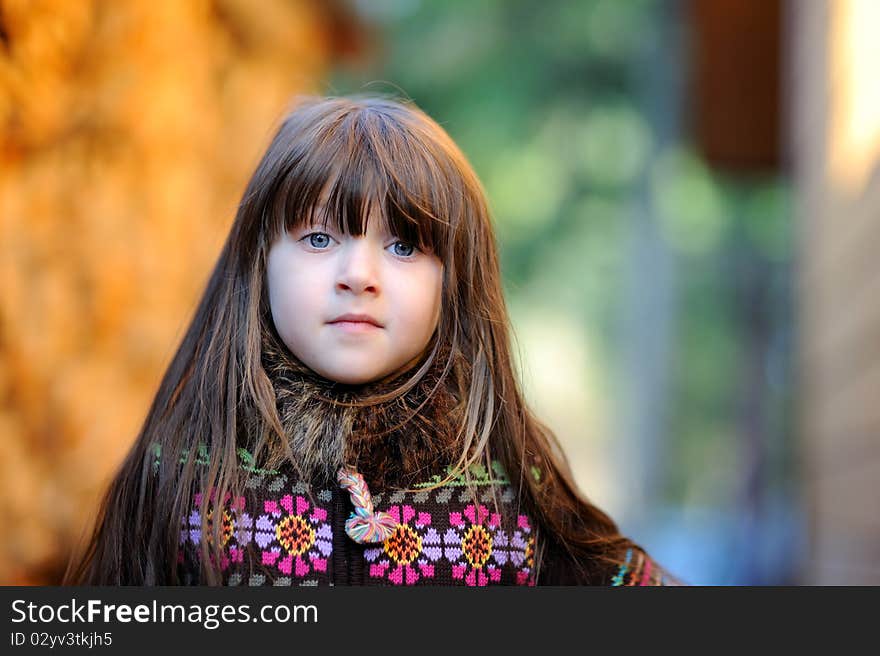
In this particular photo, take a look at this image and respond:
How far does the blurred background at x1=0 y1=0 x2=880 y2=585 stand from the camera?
2.35 metres

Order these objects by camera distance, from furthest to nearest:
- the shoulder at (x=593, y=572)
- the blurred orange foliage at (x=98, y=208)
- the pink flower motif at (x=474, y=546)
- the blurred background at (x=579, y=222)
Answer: the blurred background at (x=579, y=222) < the blurred orange foliage at (x=98, y=208) < the shoulder at (x=593, y=572) < the pink flower motif at (x=474, y=546)

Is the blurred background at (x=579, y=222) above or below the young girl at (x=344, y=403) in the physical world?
above

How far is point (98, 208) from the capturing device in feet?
8.38

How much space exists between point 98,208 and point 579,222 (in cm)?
464

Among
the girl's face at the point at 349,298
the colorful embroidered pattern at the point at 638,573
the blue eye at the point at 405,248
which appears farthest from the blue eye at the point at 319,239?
the colorful embroidered pattern at the point at 638,573

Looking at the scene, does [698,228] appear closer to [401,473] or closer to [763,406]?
[763,406]

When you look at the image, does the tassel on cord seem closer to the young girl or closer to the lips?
the young girl

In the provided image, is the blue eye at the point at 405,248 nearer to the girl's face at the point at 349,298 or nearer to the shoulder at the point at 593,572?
the girl's face at the point at 349,298

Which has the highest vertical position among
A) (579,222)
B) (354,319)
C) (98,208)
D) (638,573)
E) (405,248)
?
(579,222)

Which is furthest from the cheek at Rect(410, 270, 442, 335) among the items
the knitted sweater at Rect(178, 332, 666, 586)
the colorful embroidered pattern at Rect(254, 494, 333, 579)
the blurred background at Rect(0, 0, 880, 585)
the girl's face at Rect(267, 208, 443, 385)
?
the colorful embroidered pattern at Rect(254, 494, 333, 579)

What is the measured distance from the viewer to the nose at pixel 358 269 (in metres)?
1.59

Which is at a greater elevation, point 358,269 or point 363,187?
point 363,187

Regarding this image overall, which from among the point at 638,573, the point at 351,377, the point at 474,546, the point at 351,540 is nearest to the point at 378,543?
the point at 351,540

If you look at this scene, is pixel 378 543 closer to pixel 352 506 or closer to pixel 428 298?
pixel 352 506
